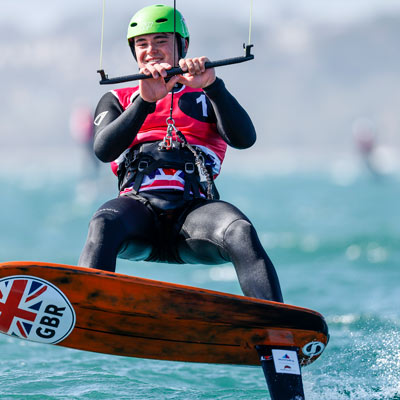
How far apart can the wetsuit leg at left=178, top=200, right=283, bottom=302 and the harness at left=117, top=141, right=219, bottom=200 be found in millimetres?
150

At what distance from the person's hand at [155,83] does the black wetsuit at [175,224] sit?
0.05 metres

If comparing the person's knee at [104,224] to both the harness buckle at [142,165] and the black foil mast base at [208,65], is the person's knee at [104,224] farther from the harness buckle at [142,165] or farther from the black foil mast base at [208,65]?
the black foil mast base at [208,65]

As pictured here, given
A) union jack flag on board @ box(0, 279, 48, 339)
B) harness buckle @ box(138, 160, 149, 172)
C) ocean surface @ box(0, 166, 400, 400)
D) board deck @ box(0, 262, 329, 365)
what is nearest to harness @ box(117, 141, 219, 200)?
harness buckle @ box(138, 160, 149, 172)

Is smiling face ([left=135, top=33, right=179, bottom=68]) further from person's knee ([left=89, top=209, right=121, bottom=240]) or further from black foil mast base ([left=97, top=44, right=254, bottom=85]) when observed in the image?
person's knee ([left=89, top=209, right=121, bottom=240])

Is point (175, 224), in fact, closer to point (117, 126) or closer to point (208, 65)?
point (117, 126)

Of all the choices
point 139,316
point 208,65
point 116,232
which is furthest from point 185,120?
point 139,316

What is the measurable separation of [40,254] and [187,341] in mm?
12135

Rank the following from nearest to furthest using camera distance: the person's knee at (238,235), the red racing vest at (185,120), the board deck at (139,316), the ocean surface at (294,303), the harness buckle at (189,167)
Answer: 1. the board deck at (139,316)
2. the person's knee at (238,235)
3. the harness buckle at (189,167)
4. the red racing vest at (185,120)
5. the ocean surface at (294,303)

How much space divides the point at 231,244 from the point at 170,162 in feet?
1.86

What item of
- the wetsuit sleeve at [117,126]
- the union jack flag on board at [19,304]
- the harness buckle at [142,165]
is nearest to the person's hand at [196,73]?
the wetsuit sleeve at [117,126]

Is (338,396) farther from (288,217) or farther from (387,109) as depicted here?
(387,109)

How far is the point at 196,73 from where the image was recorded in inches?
148

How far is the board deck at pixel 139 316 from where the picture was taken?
143 inches

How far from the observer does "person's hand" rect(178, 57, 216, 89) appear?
373cm
